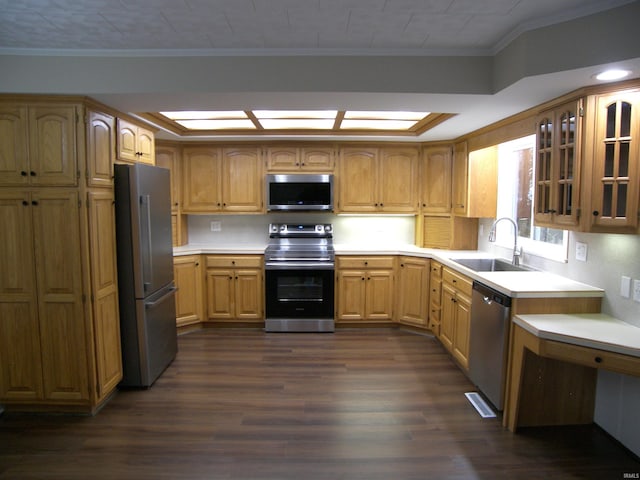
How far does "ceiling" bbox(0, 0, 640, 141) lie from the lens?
6.40ft

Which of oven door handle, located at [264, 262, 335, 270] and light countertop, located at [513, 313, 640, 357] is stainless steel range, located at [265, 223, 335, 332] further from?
light countertop, located at [513, 313, 640, 357]

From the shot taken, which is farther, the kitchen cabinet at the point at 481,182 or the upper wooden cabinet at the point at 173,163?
the upper wooden cabinet at the point at 173,163

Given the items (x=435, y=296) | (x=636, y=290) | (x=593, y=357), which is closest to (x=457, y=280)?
(x=435, y=296)

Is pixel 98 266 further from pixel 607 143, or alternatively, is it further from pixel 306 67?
pixel 607 143

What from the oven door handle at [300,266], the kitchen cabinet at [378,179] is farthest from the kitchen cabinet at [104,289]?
the kitchen cabinet at [378,179]

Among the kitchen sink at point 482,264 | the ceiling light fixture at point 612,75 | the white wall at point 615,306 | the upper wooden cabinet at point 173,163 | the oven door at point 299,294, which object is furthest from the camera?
the upper wooden cabinet at point 173,163

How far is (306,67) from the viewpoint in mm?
2502

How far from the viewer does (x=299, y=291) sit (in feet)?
14.3

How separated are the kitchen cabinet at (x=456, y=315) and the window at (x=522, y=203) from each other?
0.66 m

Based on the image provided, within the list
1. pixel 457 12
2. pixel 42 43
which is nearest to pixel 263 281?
pixel 42 43

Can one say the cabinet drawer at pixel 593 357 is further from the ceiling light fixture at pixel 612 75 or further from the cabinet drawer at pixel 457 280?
the ceiling light fixture at pixel 612 75

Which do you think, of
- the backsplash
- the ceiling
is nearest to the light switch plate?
the ceiling

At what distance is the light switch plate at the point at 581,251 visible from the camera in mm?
2688

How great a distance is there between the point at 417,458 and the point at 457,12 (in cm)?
247
